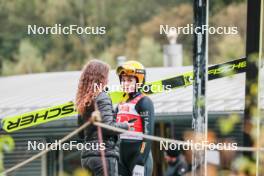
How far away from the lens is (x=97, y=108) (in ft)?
16.2

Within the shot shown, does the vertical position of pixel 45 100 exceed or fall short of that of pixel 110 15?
it falls short

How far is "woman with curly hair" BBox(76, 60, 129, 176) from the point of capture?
495 cm

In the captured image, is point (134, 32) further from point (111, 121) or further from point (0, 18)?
point (111, 121)

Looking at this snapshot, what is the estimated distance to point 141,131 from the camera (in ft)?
17.3

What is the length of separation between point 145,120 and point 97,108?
47 cm

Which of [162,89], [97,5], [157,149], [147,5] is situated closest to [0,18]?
[97,5]

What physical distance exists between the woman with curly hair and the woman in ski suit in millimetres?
172

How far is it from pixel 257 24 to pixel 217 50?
33997 mm

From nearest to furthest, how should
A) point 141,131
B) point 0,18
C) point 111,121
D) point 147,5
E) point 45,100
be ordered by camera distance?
point 111,121, point 141,131, point 45,100, point 0,18, point 147,5

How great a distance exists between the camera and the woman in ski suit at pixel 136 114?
526 cm

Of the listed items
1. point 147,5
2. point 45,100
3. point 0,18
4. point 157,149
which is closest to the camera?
point 45,100
